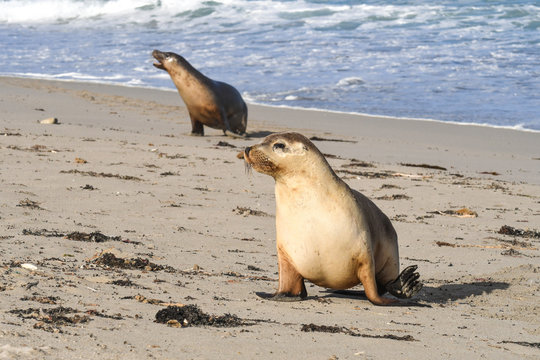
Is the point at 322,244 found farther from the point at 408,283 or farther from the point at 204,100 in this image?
the point at 204,100

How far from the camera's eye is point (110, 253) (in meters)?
5.07

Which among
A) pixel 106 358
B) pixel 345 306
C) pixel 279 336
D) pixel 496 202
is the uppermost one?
pixel 106 358

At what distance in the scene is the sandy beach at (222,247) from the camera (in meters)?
3.52

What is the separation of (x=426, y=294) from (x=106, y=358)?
2.72m

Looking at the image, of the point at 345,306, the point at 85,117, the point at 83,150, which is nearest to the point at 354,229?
the point at 345,306

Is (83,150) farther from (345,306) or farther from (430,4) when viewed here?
(430,4)

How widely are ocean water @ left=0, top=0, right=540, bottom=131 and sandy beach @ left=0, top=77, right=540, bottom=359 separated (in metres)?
3.66

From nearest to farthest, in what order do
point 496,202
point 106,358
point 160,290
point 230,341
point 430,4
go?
point 106,358 → point 230,341 → point 160,290 → point 496,202 → point 430,4

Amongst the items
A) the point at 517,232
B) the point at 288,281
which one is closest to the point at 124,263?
the point at 288,281

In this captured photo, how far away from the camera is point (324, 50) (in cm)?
2366

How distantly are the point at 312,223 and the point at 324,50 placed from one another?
19.6 metres

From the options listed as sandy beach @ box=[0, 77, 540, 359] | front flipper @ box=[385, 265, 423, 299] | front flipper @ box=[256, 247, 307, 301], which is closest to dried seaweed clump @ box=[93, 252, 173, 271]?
sandy beach @ box=[0, 77, 540, 359]

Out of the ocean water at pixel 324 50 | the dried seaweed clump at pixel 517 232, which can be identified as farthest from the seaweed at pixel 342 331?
the ocean water at pixel 324 50

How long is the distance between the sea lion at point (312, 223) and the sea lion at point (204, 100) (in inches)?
338
